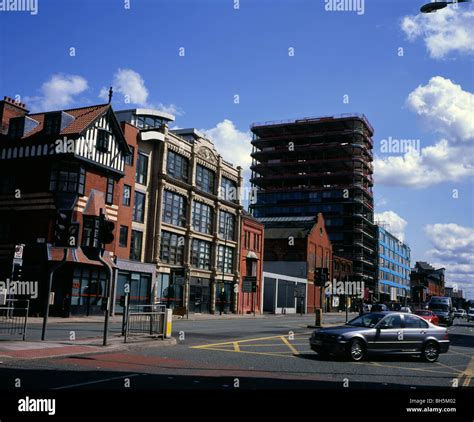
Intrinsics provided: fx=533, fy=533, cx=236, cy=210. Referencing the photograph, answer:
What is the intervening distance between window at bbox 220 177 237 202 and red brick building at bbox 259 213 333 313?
20.8m

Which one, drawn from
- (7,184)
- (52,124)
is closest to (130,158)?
(52,124)

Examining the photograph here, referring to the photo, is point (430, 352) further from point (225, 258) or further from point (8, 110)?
point (225, 258)

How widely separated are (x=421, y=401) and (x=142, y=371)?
568cm

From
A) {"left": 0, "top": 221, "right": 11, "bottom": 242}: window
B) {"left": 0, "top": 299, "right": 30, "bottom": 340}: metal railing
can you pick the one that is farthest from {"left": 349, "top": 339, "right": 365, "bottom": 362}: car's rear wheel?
{"left": 0, "top": 221, "right": 11, "bottom": 242}: window

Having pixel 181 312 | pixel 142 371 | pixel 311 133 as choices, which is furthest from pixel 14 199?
pixel 311 133

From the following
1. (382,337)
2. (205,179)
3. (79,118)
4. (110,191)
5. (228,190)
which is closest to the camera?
(382,337)

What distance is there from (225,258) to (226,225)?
3320 millimetres

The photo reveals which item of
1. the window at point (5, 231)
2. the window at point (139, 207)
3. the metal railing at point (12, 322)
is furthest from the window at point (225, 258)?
the metal railing at point (12, 322)

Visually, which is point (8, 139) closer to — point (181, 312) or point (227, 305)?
point (181, 312)

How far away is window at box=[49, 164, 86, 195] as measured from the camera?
33.1 m

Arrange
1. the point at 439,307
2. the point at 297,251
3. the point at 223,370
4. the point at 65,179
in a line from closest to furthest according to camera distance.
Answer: the point at 223,370 < the point at 65,179 < the point at 439,307 < the point at 297,251

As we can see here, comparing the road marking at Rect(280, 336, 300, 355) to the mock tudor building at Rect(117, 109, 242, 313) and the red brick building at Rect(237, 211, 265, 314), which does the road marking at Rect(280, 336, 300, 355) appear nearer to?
the mock tudor building at Rect(117, 109, 242, 313)

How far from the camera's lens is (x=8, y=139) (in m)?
35.3

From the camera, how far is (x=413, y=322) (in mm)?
16000
